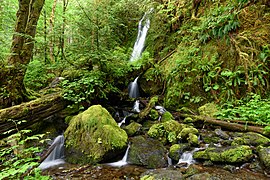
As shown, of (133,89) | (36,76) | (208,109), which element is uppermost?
(36,76)

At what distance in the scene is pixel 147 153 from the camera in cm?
434

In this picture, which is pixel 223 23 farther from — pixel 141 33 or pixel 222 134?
pixel 141 33

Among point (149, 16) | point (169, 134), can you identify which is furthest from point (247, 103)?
point (149, 16)

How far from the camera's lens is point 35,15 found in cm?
484

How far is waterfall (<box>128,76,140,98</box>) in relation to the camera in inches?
362

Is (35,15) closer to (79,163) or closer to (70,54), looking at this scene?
(70,54)

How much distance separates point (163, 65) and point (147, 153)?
17.5 ft

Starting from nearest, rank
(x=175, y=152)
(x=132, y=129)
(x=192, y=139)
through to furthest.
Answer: (x=175, y=152), (x=192, y=139), (x=132, y=129)

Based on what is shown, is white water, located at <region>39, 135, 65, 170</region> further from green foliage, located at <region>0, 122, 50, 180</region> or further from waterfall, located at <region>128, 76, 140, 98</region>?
waterfall, located at <region>128, 76, 140, 98</region>

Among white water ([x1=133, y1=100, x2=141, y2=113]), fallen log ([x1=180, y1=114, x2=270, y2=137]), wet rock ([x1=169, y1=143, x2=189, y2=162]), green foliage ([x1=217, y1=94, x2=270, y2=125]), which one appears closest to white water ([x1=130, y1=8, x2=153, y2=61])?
white water ([x1=133, y1=100, x2=141, y2=113])

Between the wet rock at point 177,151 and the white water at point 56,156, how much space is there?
2.54 metres

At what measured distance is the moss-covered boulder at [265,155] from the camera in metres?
3.37

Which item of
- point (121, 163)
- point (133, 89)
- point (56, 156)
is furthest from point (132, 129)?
point (133, 89)

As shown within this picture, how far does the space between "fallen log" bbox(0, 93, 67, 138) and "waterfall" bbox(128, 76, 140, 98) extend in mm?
4000
